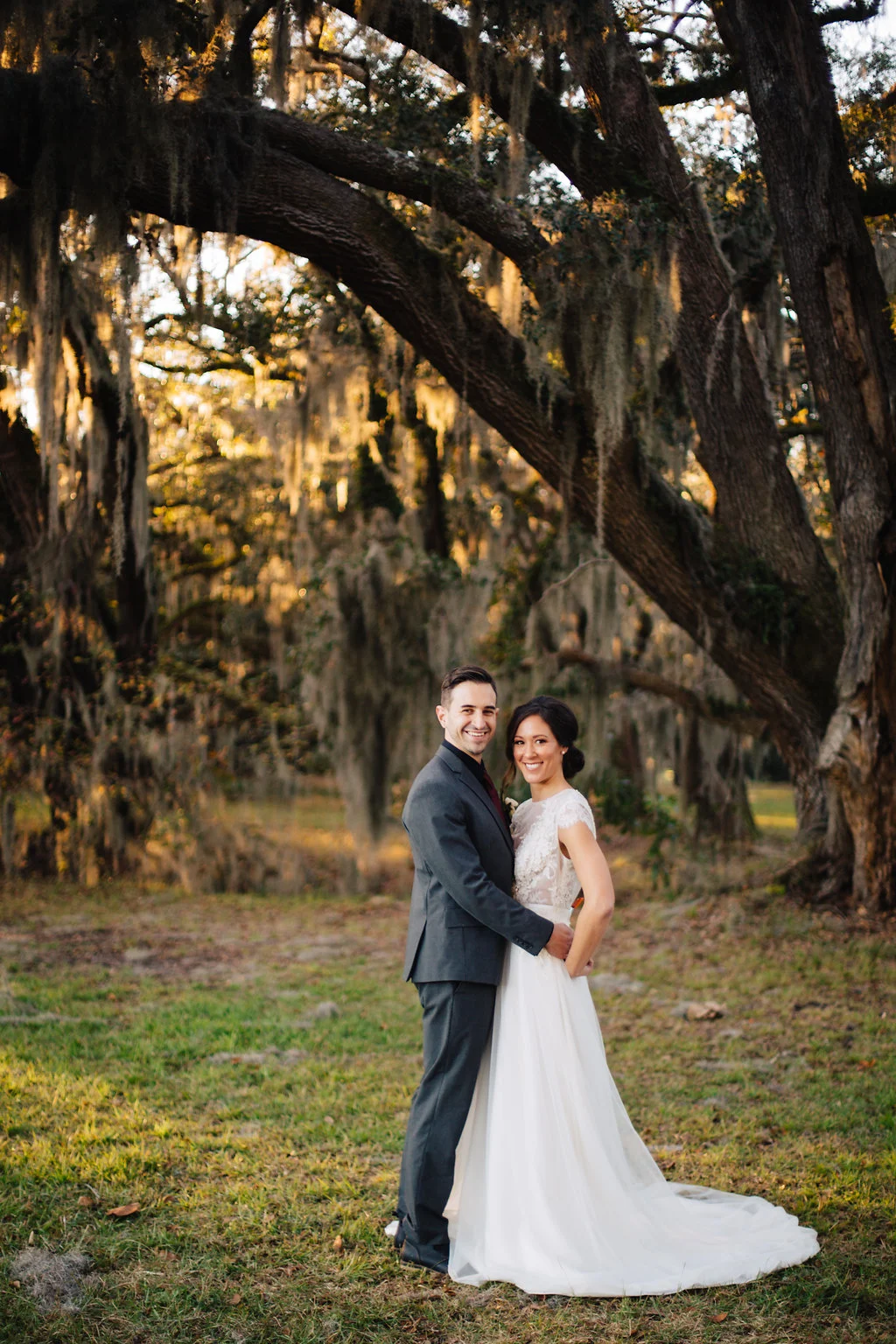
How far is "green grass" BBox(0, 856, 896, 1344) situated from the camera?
2672 mm

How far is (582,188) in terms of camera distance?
6.29 metres

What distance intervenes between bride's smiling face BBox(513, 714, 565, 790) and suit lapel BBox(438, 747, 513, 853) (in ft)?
0.45

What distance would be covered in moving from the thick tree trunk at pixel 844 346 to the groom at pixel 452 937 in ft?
13.0

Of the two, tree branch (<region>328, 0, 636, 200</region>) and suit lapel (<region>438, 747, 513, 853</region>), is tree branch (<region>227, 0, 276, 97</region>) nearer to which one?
tree branch (<region>328, 0, 636, 200</region>)

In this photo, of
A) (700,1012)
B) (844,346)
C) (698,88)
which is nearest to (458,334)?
(844,346)

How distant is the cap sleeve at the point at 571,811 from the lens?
303 cm

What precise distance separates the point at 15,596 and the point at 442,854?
760 cm

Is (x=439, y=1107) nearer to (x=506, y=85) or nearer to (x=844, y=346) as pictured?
(x=844, y=346)

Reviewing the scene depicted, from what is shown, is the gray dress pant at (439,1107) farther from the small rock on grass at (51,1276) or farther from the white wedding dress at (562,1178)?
the small rock on grass at (51,1276)

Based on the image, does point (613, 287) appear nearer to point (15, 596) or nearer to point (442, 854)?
point (442, 854)

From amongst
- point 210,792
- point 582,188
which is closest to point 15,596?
point 210,792

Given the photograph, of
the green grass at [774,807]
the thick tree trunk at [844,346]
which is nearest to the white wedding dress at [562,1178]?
the thick tree trunk at [844,346]

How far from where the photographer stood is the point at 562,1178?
9.40 feet

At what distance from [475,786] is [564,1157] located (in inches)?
39.3
